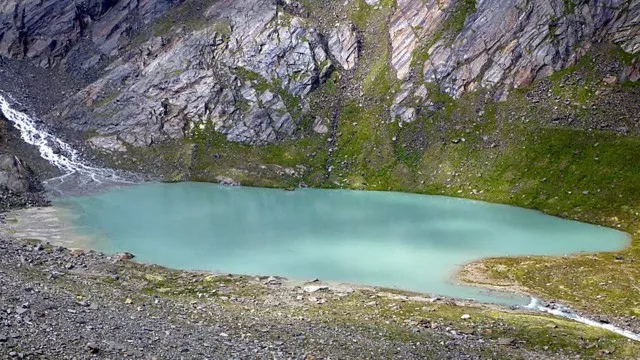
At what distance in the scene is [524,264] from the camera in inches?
1821

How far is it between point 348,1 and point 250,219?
6726 centimetres

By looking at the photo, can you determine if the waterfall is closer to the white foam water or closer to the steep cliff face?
the steep cliff face

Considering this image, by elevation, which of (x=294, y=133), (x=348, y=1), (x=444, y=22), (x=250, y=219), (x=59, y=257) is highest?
(x=348, y=1)

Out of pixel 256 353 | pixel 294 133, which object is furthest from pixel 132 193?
pixel 256 353

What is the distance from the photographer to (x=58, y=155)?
284 feet

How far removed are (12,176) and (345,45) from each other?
207ft

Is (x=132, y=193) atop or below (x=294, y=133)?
below

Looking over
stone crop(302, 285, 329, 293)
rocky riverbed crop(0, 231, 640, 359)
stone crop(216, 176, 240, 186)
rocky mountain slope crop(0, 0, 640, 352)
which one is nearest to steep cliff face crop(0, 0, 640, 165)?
rocky mountain slope crop(0, 0, 640, 352)

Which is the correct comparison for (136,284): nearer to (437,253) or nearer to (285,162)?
(437,253)

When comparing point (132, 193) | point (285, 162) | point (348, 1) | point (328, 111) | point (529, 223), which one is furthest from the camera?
point (348, 1)

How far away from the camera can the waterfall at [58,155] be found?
7981 centimetres

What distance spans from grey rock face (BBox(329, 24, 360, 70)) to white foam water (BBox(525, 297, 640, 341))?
242 feet

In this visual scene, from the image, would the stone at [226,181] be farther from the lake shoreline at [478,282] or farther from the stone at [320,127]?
the lake shoreline at [478,282]

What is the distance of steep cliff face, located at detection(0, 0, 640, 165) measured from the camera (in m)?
90.2
